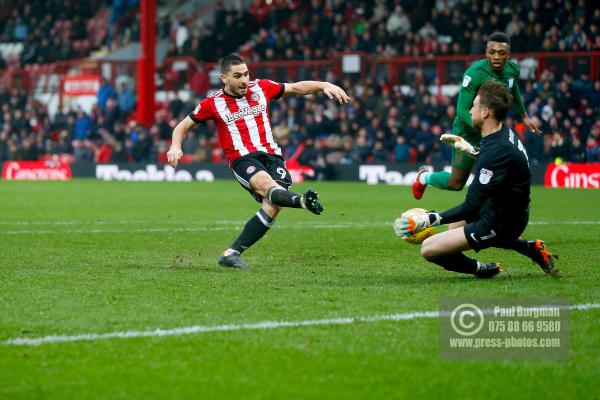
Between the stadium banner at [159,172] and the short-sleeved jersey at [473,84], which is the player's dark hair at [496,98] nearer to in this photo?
the short-sleeved jersey at [473,84]

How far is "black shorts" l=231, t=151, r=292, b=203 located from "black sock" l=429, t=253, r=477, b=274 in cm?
213

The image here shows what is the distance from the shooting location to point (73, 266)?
9.58m

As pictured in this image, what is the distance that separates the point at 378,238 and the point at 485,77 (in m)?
2.84

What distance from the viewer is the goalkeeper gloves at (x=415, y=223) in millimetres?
8109

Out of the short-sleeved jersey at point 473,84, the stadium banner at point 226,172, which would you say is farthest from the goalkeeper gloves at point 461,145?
the stadium banner at point 226,172

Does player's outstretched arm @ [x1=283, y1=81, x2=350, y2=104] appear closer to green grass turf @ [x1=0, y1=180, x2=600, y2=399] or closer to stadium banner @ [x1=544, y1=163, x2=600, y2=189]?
green grass turf @ [x1=0, y1=180, x2=600, y2=399]

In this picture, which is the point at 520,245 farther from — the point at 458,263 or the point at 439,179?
the point at 439,179

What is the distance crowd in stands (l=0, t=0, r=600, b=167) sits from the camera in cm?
2762

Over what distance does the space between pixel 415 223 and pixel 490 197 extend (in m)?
0.61

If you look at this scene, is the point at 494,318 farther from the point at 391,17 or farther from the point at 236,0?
the point at 236,0

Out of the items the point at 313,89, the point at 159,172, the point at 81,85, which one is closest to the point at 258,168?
the point at 313,89

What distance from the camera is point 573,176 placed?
2631 cm

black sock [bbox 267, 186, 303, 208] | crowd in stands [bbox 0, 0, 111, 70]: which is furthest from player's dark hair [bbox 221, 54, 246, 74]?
crowd in stands [bbox 0, 0, 111, 70]

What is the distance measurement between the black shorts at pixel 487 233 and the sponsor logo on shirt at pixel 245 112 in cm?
285
